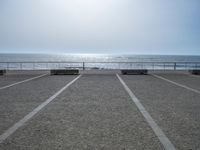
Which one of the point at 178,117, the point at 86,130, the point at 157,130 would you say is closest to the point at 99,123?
the point at 86,130

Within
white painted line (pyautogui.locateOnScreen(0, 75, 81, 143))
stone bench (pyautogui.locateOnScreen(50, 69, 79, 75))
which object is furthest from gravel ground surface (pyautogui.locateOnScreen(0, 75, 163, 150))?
stone bench (pyautogui.locateOnScreen(50, 69, 79, 75))

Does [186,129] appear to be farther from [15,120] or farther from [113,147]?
[15,120]

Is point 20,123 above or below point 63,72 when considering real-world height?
below

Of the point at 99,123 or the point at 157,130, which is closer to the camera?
the point at 157,130

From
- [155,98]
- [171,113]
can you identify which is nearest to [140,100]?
[155,98]

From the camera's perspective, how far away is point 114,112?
266 inches

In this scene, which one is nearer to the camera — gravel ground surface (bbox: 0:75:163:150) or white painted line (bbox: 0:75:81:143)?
gravel ground surface (bbox: 0:75:163:150)

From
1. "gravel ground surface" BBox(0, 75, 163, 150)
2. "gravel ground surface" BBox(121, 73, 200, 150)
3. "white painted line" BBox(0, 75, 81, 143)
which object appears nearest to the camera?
"gravel ground surface" BBox(0, 75, 163, 150)

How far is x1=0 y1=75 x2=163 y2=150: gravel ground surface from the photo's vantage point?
421cm

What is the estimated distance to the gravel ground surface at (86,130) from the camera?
4.21 m

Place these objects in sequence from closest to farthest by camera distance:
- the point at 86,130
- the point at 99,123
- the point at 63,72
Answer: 1. the point at 86,130
2. the point at 99,123
3. the point at 63,72

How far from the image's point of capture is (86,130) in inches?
200

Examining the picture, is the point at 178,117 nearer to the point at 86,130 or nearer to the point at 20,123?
the point at 86,130

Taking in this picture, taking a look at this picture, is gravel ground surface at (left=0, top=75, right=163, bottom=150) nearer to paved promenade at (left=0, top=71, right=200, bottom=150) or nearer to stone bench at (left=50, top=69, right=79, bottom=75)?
paved promenade at (left=0, top=71, right=200, bottom=150)
